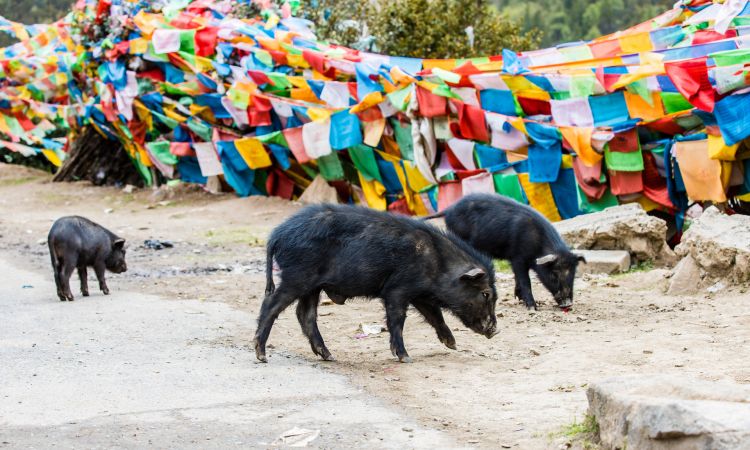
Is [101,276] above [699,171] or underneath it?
underneath

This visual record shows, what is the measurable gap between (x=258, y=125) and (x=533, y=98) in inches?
252

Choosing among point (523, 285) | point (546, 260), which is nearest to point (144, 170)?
point (523, 285)

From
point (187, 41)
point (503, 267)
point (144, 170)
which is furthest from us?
point (144, 170)

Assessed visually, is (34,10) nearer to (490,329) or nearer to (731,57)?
(731,57)

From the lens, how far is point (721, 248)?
384 inches

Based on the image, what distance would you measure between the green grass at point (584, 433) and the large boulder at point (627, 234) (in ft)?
21.7

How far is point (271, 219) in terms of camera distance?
1802cm

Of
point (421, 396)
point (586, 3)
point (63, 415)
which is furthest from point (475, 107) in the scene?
point (586, 3)

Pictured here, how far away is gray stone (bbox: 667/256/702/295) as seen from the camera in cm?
1005

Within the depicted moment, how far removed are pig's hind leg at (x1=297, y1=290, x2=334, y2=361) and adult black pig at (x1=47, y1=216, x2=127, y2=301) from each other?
3.72 m

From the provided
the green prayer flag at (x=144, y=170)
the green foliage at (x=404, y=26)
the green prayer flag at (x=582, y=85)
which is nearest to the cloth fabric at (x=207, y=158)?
the green prayer flag at (x=144, y=170)

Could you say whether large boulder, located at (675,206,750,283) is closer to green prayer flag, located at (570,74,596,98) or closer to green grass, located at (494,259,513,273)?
green grass, located at (494,259,513,273)

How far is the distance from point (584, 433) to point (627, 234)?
6939 millimetres

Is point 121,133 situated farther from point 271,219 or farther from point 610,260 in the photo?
point 610,260
